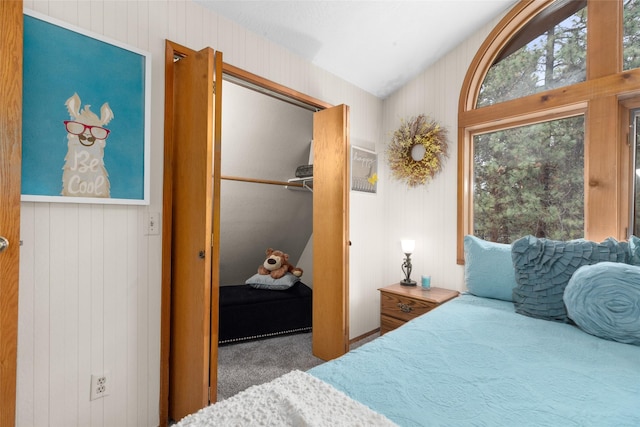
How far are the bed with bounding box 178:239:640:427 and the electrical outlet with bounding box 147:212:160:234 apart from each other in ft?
3.79

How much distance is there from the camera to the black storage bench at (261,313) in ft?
9.43

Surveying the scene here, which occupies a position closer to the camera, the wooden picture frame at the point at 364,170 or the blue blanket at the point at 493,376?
the blue blanket at the point at 493,376

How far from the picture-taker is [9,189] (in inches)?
46.8

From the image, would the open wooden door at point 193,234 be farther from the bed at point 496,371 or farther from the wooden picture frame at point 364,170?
the wooden picture frame at point 364,170

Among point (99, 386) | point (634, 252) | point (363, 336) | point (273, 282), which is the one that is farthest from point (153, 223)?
point (634, 252)

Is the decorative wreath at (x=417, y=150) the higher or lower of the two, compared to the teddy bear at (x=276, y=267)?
higher

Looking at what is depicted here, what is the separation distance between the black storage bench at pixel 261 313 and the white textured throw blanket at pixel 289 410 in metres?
2.12

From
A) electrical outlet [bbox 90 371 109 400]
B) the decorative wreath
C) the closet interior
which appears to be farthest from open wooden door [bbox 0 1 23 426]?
the decorative wreath

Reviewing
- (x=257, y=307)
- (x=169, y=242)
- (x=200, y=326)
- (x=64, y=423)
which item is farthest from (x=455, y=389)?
(x=257, y=307)

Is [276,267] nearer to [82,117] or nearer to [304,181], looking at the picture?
[304,181]

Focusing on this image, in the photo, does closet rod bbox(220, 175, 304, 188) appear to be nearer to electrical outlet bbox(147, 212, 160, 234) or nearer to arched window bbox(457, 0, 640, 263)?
electrical outlet bbox(147, 212, 160, 234)

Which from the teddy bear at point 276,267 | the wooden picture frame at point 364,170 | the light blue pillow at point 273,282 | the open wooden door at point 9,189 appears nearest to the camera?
the open wooden door at point 9,189

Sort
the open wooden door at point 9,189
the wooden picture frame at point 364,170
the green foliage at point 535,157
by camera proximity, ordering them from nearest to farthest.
A: the open wooden door at point 9,189 → the green foliage at point 535,157 → the wooden picture frame at point 364,170

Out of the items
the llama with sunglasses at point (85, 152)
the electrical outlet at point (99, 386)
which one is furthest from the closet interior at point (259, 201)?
the electrical outlet at point (99, 386)
